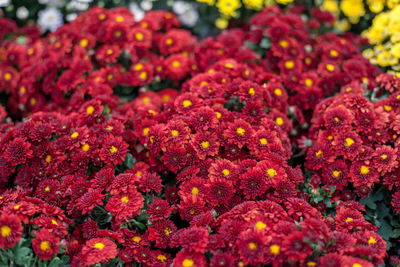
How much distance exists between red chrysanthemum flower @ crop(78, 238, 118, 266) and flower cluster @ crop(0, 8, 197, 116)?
1.38 meters

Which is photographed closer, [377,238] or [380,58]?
[377,238]

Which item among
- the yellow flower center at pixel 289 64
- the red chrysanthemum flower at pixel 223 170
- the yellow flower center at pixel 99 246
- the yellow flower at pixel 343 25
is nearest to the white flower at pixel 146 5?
the yellow flower center at pixel 289 64

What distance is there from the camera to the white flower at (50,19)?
507 centimetres

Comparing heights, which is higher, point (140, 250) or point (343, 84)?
point (343, 84)

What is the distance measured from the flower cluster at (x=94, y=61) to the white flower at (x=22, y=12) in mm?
806

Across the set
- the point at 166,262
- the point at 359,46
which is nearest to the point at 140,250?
Answer: the point at 166,262

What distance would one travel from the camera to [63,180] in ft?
9.48

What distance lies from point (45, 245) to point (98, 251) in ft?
0.86

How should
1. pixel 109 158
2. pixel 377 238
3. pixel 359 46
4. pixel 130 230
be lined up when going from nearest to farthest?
1. pixel 377 238
2. pixel 130 230
3. pixel 109 158
4. pixel 359 46

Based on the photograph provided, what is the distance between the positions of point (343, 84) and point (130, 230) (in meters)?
2.17

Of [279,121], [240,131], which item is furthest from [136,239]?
[279,121]

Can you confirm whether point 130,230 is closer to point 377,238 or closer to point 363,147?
point 377,238

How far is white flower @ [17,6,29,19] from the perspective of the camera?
17.1 ft

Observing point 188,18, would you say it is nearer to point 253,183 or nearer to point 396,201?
point 253,183
